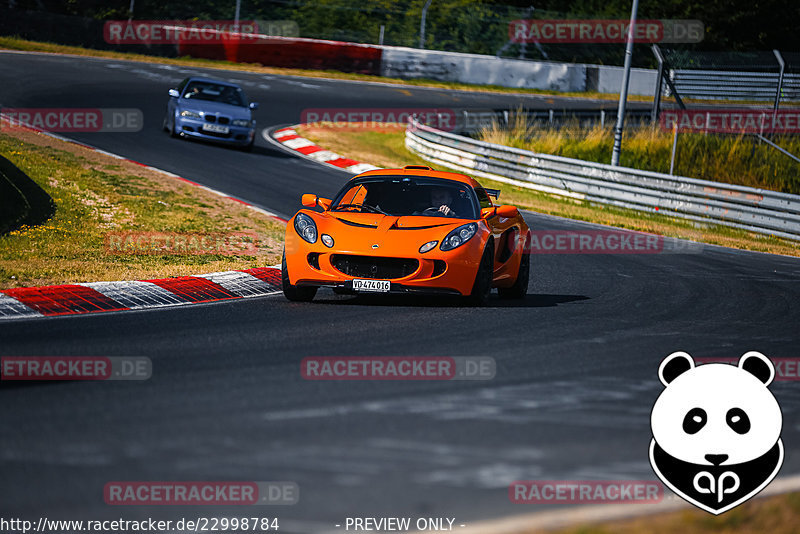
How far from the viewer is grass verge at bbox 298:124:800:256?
809 inches

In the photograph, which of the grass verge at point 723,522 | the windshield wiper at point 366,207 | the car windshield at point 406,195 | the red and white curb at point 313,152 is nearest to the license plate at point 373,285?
the windshield wiper at point 366,207

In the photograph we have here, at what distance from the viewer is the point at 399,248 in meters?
9.87

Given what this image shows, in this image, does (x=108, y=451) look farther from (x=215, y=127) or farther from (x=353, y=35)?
(x=353, y=35)

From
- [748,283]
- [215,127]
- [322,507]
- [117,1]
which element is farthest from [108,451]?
[117,1]

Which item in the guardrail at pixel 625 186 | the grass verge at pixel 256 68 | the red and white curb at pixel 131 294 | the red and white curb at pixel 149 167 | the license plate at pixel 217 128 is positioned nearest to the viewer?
the red and white curb at pixel 131 294

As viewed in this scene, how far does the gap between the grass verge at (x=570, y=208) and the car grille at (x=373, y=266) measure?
11201mm

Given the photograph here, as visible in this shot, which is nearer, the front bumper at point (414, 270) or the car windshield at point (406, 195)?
the front bumper at point (414, 270)

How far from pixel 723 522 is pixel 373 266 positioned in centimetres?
573

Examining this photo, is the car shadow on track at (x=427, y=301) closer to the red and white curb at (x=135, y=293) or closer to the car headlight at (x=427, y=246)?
the car headlight at (x=427, y=246)

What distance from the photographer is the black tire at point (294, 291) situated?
10.1 m

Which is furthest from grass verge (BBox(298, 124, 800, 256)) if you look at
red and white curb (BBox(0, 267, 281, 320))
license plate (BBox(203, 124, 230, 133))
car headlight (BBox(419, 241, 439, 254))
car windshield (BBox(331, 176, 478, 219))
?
red and white curb (BBox(0, 267, 281, 320))

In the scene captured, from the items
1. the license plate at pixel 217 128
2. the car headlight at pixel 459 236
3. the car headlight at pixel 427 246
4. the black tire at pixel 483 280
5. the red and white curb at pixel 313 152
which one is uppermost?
the car headlight at pixel 459 236

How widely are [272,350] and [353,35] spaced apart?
3734cm

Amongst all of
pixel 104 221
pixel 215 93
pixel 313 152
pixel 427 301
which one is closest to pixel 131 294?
pixel 427 301
